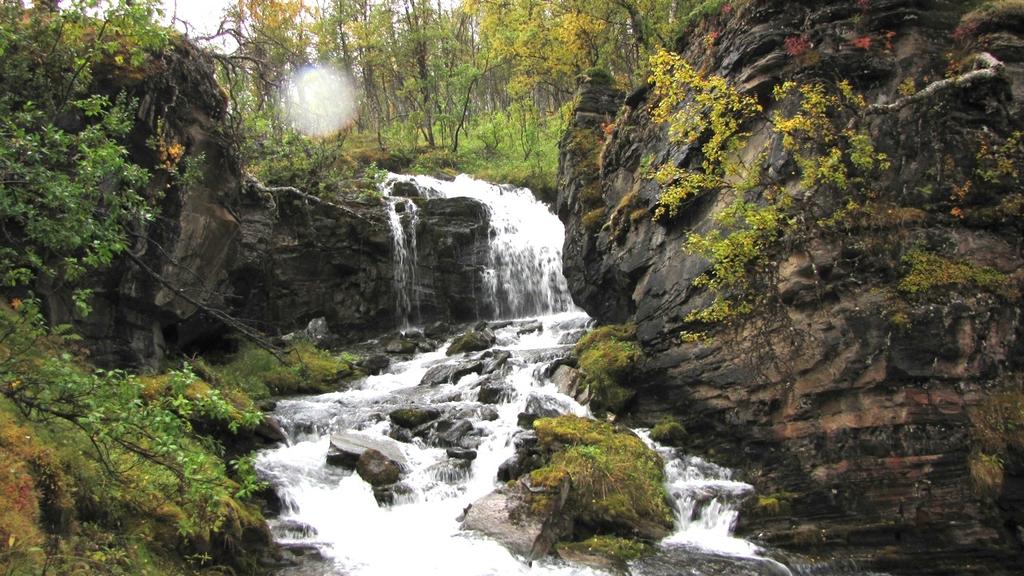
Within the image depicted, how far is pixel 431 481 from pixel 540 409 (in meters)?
3.04

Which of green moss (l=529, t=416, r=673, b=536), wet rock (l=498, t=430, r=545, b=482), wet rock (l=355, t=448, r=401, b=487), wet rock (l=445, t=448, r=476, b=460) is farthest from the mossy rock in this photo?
wet rock (l=355, t=448, r=401, b=487)

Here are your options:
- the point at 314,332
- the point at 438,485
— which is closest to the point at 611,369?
the point at 438,485

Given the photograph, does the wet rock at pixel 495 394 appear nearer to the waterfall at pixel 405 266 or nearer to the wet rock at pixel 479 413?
the wet rock at pixel 479 413

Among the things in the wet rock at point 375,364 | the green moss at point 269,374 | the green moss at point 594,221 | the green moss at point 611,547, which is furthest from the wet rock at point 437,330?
the green moss at point 611,547

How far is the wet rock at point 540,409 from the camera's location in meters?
12.7

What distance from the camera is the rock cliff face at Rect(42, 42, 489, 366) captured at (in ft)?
37.5

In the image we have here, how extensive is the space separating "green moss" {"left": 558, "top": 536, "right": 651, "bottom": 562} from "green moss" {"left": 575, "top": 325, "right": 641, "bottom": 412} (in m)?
4.33

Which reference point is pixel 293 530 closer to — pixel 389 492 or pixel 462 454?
pixel 389 492

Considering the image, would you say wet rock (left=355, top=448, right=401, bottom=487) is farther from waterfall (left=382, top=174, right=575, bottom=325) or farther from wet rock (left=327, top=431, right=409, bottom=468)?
waterfall (left=382, top=174, right=575, bottom=325)

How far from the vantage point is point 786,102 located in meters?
12.0

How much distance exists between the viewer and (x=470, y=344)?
65.9 ft

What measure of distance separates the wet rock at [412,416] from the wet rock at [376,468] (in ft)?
6.52

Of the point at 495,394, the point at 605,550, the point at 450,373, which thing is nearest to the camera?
the point at 605,550

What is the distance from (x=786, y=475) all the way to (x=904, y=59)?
804 cm
